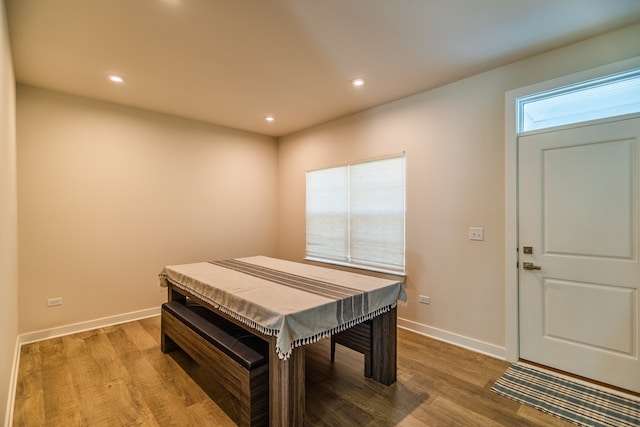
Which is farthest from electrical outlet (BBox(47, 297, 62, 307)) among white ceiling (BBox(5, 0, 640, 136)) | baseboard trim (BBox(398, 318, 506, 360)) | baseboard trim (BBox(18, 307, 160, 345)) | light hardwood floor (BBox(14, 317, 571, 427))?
baseboard trim (BBox(398, 318, 506, 360))

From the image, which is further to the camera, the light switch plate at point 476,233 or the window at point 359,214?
the window at point 359,214

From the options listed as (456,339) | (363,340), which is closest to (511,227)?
(456,339)

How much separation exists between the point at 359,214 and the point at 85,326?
3.52 meters

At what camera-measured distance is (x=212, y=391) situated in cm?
224

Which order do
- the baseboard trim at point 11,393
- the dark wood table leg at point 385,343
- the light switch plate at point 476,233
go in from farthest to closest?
the light switch plate at point 476,233 < the dark wood table leg at point 385,343 < the baseboard trim at point 11,393

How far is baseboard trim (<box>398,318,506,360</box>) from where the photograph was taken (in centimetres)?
278

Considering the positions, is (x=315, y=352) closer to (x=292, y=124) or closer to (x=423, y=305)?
(x=423, y=305)

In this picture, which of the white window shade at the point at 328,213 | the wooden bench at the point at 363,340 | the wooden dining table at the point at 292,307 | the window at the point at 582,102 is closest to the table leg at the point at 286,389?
the wooden dining table at the point at 292,307

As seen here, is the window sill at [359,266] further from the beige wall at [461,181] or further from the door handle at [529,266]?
the door handle at [529,266]

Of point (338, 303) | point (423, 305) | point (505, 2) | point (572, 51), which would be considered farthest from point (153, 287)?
point (572, 51)

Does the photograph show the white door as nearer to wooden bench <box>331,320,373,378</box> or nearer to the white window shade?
wooden bench <box>331,320,373,378</box>

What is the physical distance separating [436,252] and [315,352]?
163 centimetres

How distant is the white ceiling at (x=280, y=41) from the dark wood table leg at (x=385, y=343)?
7.02ft

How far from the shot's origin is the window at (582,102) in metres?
2.24
